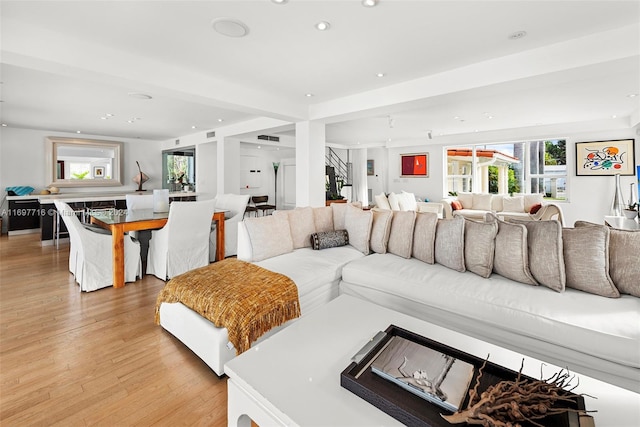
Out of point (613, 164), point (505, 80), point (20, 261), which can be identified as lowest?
point (20, 261)

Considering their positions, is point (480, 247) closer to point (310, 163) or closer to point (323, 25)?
point (323, 25)

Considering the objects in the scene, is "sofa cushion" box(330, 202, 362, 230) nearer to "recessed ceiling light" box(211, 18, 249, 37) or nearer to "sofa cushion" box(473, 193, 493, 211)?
"recessed ceiling light" box(211, 18, 249, 37)

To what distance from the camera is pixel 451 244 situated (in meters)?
2.57

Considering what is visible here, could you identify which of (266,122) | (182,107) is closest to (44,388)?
(182,107)

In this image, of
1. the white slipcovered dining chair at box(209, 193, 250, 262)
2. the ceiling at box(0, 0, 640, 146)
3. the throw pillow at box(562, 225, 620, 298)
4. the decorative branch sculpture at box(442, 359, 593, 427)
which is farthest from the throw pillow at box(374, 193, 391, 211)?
the decorative branch sculpture at box(442, 359, 593, 427)

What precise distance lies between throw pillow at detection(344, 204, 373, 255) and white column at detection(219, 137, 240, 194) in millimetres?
4346

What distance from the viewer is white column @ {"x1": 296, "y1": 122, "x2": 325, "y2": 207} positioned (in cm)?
505

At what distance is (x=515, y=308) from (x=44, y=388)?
9.43 ft

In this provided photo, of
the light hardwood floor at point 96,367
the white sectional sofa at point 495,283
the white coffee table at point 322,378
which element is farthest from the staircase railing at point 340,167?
the white coffee table at point 322,378

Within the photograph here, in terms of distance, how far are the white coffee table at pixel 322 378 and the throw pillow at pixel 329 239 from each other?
63.6 inches

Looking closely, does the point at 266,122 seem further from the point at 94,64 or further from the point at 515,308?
the point at 515,308

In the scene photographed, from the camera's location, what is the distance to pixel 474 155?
830 centimetres

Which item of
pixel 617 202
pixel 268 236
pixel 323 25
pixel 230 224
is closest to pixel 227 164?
pixel 230 224

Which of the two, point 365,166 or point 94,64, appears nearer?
point 94,64
